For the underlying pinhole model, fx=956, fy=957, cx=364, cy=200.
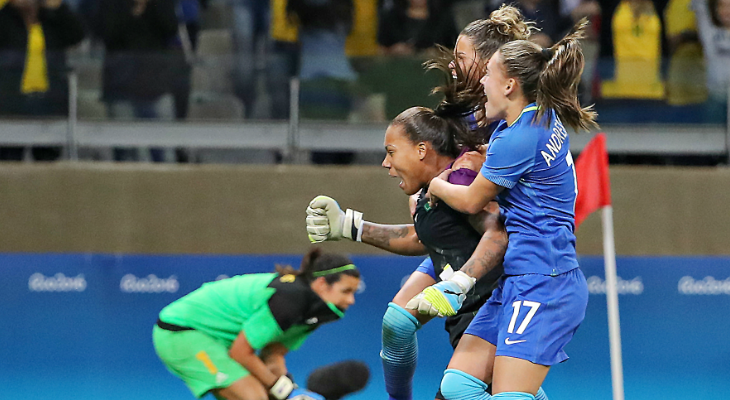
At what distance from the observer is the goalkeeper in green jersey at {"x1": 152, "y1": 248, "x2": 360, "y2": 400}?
5.11 metres

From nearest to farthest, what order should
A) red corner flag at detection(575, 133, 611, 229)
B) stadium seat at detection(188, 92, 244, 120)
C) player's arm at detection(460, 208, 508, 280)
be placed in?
player's arm at detection(460, 208, 508, 280) < red corner flag at detection(575, 133, 611, 229) < stadium seat at detection(188, 92, 244, 120)

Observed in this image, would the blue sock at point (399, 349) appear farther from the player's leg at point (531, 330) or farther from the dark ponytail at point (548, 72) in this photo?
the dark ponytail at point (548, 72)

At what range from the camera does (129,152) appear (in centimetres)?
766

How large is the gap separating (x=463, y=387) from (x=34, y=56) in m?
5.11

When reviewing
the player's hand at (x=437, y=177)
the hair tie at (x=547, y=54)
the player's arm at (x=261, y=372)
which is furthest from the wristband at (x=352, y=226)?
the player's arm at (x=261, y=372)

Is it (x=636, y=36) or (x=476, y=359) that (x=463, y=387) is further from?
(x=636, y=36)

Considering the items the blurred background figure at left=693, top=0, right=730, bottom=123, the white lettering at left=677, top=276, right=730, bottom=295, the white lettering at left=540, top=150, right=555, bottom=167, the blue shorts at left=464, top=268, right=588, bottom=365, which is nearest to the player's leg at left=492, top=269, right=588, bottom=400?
the blue shorts at left=464, top=268, right=588, bottom=365

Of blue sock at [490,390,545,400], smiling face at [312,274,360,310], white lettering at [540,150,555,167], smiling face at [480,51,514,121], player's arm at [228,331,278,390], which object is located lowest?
player's arm at [228,331,278,390]

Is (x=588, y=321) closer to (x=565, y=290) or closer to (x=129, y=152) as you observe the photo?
(x=129, y=152)

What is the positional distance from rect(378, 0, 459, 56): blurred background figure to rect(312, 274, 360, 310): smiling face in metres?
2.81

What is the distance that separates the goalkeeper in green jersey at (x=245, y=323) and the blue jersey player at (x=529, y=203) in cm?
187

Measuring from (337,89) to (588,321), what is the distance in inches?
109

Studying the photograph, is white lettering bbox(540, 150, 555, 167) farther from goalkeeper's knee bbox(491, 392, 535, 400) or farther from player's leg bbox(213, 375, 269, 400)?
player's leg bbox(213, 375, 269, 400)

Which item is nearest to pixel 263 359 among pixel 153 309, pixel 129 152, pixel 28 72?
pixel 153 309
